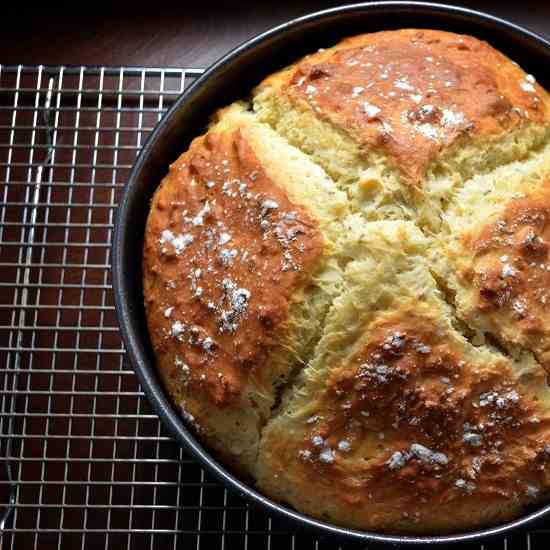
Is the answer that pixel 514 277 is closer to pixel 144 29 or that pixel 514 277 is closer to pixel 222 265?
pixel 222 265

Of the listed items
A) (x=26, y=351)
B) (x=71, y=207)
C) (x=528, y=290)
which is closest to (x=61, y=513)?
(x=26, y=351)

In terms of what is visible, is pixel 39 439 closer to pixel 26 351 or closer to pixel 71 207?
pixel 26 351

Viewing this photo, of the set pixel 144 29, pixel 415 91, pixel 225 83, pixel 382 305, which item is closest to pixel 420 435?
pixel 382 305

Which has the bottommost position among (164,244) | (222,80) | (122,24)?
(164,244)

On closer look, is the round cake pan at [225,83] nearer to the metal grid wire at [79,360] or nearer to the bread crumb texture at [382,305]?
the bread crumb texture at [382,305]

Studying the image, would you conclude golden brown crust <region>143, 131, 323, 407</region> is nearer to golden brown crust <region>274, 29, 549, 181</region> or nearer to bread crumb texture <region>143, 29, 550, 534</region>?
bread crumb texture <region>143, 29, 550, 534</region>

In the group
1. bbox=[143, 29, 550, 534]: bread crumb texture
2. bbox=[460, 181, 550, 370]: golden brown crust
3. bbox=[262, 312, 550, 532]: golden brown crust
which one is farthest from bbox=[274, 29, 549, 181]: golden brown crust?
bbox=[262, 312, 550, 532]: golden brown crust

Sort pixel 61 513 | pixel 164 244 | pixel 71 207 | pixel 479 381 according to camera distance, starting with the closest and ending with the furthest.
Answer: pixel 479 381, pixel 164 244, pixel 61 513, pixel 71 207
